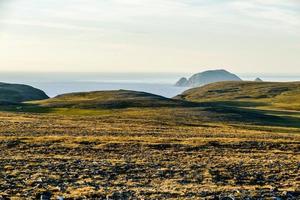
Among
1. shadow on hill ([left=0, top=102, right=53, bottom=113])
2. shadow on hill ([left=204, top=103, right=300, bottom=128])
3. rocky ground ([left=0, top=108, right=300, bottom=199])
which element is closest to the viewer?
rocky ground ([left=0, top=108, right=300, bottom=199])

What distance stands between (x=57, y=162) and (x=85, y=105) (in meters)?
98.4

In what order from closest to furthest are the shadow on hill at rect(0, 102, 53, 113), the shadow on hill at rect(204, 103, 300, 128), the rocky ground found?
the rocky ground
the shadow on hill at rect(204, 103, 300, 128)
the shadow on hill at rect(0, 102, 53, 113)

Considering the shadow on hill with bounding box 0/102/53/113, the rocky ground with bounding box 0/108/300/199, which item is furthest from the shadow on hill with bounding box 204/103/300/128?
the rocky ground with bounding box 0/108/300/199

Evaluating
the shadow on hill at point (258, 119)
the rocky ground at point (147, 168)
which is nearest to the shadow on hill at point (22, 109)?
the shadow on hill at point (258, 119)

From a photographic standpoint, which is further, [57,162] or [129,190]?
[57,162]

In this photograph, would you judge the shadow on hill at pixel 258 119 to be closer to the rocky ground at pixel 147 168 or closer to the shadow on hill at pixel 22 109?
the shadow on hill at pixel 22 109

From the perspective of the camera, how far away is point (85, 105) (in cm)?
13350

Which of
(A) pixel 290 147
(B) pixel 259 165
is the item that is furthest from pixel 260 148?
(B) pixel 259 165

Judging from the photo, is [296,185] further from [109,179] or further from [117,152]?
[117,152]

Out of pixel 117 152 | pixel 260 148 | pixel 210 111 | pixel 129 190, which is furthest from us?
pixel 210 111

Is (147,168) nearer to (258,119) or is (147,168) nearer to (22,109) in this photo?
(258,119)

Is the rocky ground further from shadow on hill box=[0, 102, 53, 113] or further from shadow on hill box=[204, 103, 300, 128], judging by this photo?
shadow on hill box=[0, 102, 53, 113]

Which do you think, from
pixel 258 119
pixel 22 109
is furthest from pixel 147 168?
pixel 22 109

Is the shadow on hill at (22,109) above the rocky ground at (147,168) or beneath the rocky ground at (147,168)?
above
